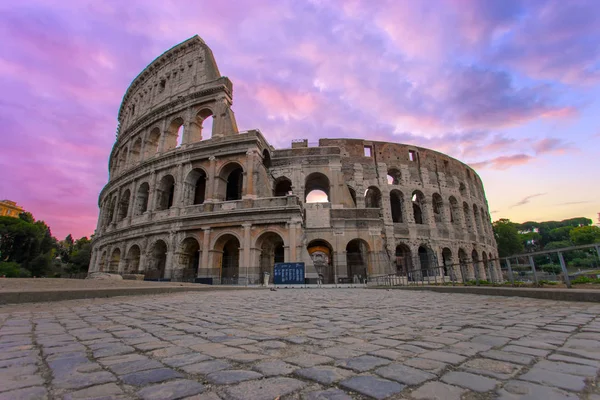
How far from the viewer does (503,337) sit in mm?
2570

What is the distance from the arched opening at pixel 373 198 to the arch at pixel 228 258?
40.7ft

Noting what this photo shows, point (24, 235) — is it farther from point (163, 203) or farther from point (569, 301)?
point (569, 301)

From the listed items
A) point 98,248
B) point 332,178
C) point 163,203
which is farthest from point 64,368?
point 98,248

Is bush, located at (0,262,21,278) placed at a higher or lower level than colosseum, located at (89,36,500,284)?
lower

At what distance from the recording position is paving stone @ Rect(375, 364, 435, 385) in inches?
61.7

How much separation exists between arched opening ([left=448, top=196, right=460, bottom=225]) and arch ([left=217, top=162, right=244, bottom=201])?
765 inches

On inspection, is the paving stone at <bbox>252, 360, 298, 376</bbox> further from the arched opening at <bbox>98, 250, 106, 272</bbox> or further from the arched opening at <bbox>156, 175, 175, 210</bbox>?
the arched opening at <bbox>98, 250, 106, 272</bbox>

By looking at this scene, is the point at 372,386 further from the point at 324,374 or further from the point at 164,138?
the point at 164,138

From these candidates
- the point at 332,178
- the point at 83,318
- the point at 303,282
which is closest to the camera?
the point at 83,318

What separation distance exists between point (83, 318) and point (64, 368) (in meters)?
2.53

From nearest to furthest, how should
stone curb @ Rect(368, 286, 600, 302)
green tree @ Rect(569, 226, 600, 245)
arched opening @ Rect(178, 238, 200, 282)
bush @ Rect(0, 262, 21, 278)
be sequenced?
stone curb @ Rect(368, 286, 600, 302), arched opening @ Rect(178, 238, 200, 282), bush @ Rect(0, 262, 21, 278), green tree @ Rect(569, 226, 600, 245)

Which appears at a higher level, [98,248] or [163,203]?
[163,203]

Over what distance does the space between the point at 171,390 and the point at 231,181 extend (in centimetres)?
2189

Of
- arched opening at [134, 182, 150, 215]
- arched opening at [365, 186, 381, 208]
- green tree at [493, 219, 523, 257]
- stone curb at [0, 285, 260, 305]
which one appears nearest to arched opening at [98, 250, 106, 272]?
arched opening at [134, 182, 150, 215]
